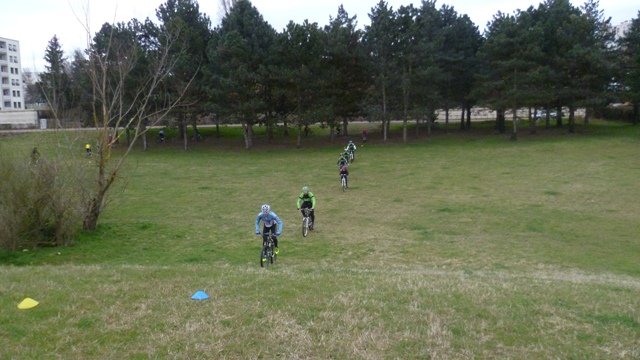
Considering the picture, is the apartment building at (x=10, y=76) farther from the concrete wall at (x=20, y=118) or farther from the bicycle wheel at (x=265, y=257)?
the bicycle wheel at (x=265, y=257)

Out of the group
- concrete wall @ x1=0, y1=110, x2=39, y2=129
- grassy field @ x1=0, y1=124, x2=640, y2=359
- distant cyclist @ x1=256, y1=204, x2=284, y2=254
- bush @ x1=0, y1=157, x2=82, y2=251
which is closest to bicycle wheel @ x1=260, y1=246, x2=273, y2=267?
distant cyclist @ x1=256, y1=204, x2=284, y2=254

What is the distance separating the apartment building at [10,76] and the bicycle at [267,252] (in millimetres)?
105695

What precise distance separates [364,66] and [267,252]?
38883 mm

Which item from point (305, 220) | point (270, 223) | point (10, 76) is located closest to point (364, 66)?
point (305, 220)

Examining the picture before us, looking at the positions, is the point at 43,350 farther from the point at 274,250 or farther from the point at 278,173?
the point at 278,173

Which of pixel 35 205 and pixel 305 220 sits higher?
pixel 35 205

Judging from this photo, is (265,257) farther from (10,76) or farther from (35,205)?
(10,76)

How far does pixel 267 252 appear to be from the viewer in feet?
46.7

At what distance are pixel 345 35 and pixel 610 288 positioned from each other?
42820 millimetres

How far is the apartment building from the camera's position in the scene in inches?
4035

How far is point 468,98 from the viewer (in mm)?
52906

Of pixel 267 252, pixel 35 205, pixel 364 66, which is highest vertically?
pixel 364 66

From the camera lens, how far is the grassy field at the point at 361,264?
6.11 meters

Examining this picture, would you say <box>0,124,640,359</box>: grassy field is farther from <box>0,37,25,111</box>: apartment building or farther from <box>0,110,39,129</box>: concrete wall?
<box>0,37,25,111</box>: apartment building
